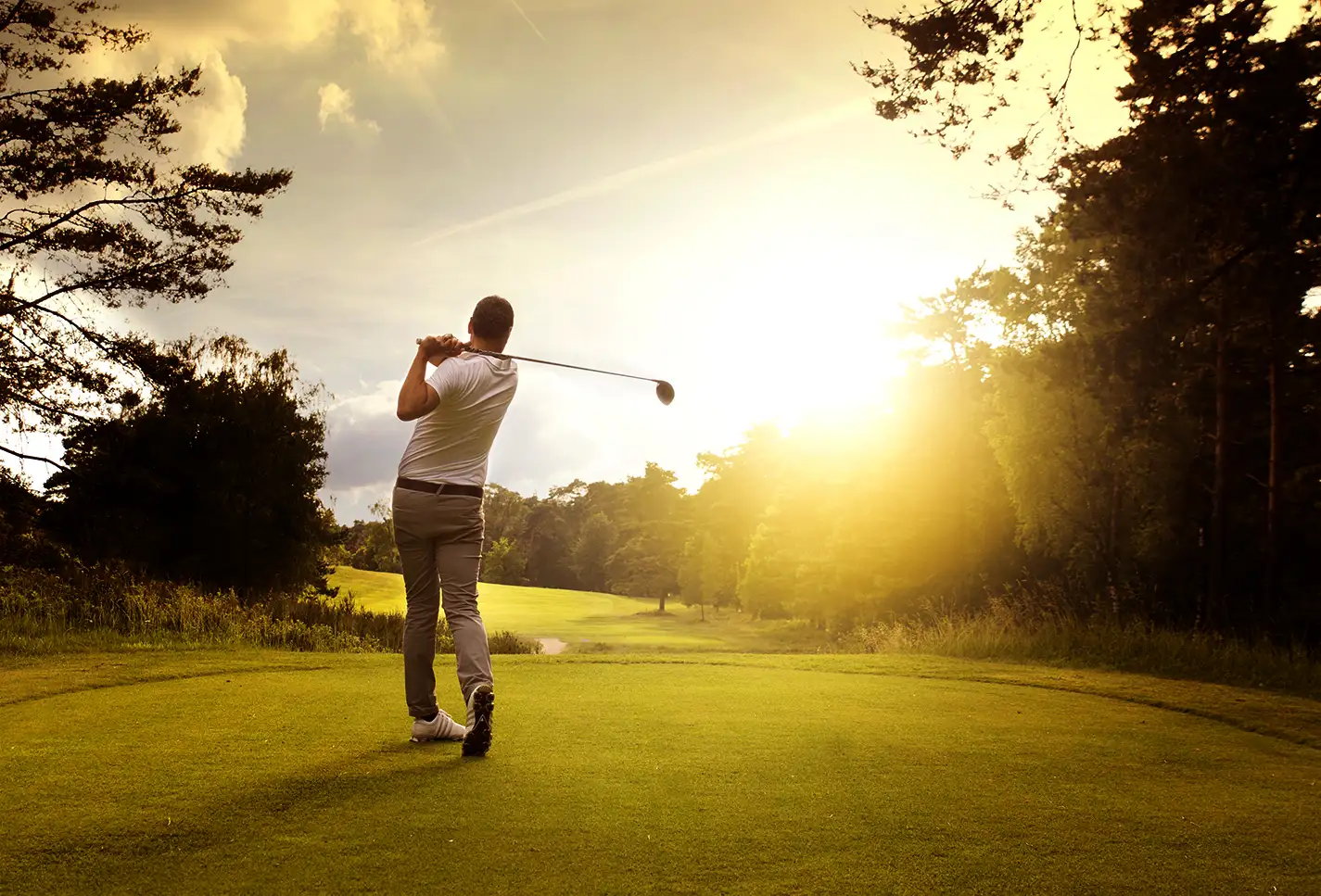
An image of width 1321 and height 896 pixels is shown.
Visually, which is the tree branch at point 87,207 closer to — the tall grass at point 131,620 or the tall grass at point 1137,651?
the tall grass at point 131,620

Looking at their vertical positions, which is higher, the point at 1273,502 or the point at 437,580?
the point at 1273,502

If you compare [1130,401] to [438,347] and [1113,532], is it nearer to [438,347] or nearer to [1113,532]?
[1113,532]

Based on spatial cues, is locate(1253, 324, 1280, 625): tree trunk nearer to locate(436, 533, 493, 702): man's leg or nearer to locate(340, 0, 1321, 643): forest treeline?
locate(340, 0, 1321, 643): forest treeline

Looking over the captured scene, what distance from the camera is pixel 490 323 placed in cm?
518

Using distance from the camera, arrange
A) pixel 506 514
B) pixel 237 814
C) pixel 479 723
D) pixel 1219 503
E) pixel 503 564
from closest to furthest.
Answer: pixel 237 814
pixel 479 723
pixel 1219 503
pixel 503 564
pixel 506 514

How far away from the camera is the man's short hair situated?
204 inches

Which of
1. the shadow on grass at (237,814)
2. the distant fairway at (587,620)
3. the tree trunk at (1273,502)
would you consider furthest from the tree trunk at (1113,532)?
the shadow on grass at (237,814)

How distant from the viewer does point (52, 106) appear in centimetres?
1923

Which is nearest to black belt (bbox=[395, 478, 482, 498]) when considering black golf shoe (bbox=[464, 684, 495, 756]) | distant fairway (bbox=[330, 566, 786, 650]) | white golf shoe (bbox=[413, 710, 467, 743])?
black golf shoe (bbox=[464, 684, 495, 756])

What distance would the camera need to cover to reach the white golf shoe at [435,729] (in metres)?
5.05

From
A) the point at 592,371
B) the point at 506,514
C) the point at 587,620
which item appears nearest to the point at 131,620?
the point at 592,371

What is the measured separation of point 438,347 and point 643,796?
8.07 feet

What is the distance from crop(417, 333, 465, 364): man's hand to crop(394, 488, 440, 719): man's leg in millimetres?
716

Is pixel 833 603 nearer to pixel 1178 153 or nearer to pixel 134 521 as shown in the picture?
pixel 134 521
